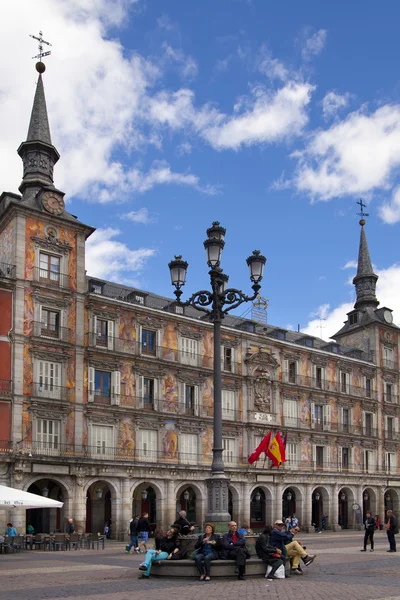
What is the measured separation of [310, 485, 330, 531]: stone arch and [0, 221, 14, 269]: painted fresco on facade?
2721 centimetres

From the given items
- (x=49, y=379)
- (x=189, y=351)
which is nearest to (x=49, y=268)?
(x=49, y=379)

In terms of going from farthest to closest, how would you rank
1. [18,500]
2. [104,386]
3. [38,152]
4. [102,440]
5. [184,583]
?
[38,152]
[104,386]
[102,440]
[18,500]
[184,583]

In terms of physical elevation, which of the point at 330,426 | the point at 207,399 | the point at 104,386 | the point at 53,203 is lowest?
the point at 330,426

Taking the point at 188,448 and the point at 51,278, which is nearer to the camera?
the point at 51,278

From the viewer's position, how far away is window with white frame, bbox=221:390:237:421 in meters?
48.8

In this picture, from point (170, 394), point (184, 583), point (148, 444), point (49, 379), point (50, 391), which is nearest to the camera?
point (184, 583)

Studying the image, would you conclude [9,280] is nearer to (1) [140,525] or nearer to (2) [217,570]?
(1) [140,525]

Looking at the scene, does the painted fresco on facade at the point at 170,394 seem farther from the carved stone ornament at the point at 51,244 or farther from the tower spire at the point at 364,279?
the tower spire at the point at 364,279

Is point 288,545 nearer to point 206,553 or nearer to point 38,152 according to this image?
point 206,553

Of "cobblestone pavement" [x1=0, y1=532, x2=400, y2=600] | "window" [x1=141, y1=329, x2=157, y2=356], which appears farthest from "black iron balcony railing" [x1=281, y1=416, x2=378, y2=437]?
"cobblestone pavement" [x1=0, y1=532, x2=400, y2=600]

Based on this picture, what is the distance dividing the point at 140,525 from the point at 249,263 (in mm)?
12924

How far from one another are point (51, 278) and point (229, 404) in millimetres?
15199

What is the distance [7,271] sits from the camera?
1560 inches

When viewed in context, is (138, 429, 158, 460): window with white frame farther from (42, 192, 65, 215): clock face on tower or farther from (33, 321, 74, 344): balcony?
(42, 192, 65, 215): clock face on tower
